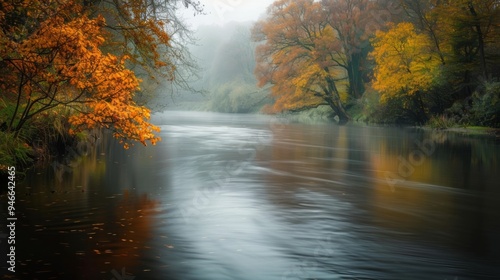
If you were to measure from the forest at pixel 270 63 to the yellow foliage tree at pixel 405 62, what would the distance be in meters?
0.09

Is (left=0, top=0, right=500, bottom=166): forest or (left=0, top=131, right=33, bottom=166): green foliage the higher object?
(left=0, top=0, right=500, bottom=166): forest

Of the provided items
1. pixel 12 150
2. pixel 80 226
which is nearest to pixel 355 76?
pixel 12 150

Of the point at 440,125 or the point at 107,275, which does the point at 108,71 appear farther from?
the point at 440,125

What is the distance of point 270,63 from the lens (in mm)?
58219

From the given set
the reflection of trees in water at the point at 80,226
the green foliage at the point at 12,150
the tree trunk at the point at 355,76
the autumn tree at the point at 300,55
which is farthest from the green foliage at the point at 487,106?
the green foliage at the point at 12,150

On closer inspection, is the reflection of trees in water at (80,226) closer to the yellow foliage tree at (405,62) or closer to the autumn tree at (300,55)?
the yellow foliage tree at (405,62)

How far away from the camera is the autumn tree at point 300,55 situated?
178 feet

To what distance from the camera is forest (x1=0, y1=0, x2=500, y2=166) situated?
13.8 m

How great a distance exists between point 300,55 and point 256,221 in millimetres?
47606

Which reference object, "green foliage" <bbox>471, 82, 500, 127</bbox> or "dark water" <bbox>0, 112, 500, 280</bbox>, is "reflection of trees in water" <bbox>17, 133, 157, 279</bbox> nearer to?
"dark water" <bbox>0, 112, 500, 280</bbox>

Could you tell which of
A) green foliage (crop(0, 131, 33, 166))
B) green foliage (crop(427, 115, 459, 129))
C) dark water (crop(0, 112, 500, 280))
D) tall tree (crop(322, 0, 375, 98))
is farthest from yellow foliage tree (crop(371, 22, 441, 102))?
green foliage (crop(0, 131, 33, 166))

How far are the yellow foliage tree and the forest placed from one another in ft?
0.31

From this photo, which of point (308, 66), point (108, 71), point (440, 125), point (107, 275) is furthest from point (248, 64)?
point (107, 275)

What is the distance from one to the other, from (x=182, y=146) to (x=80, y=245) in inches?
744
